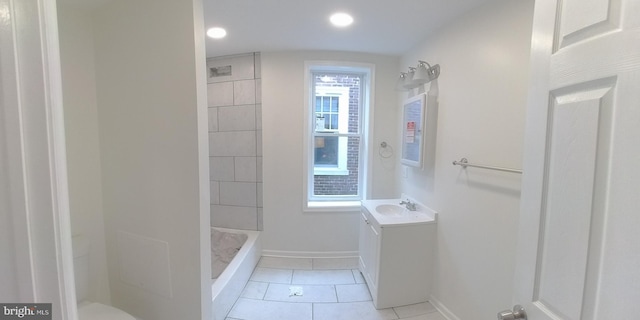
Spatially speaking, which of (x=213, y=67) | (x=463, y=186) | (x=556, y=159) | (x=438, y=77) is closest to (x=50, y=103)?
(x=556, y=159)

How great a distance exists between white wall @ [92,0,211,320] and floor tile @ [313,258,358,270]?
1.38 meters

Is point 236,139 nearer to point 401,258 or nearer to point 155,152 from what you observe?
point 155,152

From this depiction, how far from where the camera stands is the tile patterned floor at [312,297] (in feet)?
6.13

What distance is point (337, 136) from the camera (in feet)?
9.43

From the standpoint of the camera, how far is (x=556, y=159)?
0.62m

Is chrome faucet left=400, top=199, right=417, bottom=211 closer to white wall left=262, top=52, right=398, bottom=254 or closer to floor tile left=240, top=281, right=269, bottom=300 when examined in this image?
white wall left=262, top=52, right=398, bottom=254

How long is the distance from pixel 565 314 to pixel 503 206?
0.96 meters

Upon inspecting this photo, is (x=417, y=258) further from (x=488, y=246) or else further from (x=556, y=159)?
(x=556, y=159)

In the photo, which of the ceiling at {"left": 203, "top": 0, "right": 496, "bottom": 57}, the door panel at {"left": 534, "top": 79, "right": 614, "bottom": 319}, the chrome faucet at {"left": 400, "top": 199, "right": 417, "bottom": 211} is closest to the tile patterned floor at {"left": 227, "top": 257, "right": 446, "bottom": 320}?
the chrome faucet at {"left": 400, "top": 199, "right": 417, "bottom": 211}

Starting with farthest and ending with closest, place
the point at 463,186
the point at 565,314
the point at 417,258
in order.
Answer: the point at 417,258 → the point at 463,186 → the point at 565,314

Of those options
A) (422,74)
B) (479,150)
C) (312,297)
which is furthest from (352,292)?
(422,74)

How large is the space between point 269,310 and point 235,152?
1.69m

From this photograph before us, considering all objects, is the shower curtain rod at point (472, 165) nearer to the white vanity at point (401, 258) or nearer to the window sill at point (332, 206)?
the white vanity at point (401, 258)

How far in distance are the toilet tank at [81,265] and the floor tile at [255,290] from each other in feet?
3.57
